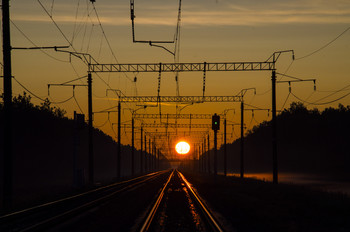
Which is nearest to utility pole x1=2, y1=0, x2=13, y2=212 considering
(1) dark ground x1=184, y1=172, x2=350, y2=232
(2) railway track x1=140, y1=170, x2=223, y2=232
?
(2) railway track x1=140, y1=170, x2=223, y2=232

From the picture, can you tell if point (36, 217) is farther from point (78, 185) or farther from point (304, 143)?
point (304, 143)

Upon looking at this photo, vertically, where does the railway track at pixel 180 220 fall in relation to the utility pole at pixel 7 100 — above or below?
below

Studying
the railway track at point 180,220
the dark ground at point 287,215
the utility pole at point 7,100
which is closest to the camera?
the railway track at point 180,220

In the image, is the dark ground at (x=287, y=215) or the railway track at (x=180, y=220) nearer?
the railway track at (x=180, y=220)

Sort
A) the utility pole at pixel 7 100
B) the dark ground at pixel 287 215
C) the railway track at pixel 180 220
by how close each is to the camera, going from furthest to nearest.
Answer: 1. the utility pole at pixel 7 100
2. the dark ground at pixel 287 215
3. the railway track at pixel 180 220

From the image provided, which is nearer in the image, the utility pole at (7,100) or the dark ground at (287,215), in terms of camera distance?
the dark ground at (287,215)

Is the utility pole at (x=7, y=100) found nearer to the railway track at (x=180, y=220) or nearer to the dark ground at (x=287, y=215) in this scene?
the railway track at (x=180, y=220)

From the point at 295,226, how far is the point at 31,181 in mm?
75133

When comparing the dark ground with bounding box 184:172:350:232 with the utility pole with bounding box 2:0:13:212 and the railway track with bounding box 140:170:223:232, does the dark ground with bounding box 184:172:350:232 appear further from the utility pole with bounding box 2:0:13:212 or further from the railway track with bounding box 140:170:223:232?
the utility pole with bounding box 2:0:13:212

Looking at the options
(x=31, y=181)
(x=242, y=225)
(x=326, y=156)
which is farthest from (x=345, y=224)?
(x=326, y=156)

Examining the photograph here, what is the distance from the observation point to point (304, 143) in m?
153

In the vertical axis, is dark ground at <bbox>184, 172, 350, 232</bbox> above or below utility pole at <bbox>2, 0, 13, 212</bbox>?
below

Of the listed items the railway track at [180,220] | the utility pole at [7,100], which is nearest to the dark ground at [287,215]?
the railway track at [180,220]

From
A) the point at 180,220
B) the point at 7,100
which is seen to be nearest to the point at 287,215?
the point at 180,220
